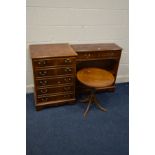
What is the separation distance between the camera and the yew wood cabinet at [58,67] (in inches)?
108

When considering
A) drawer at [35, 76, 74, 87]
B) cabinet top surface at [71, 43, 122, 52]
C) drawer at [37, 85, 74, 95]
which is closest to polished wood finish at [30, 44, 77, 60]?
cabinet top surface at [71, 43, 122, 52]

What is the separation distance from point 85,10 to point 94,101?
4.39ft

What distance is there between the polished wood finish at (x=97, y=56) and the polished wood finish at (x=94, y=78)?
203mm

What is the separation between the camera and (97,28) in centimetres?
338

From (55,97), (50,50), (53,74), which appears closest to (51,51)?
(50,50)

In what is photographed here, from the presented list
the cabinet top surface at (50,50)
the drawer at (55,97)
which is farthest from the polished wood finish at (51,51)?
the drawer at (55,97)

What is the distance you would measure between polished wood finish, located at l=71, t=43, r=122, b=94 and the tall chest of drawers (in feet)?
0.70

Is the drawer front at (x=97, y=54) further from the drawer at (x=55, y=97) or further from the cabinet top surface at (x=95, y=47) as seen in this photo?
the drawer at (x=55, y=97)

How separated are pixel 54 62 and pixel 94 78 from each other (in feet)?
1.84

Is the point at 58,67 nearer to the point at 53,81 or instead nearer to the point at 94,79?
the point at 53,81

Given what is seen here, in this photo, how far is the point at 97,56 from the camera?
10.3 feet

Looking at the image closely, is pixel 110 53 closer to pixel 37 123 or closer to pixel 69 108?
pixel 69 108

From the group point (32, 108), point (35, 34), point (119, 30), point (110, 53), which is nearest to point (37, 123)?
point (32, 108)
